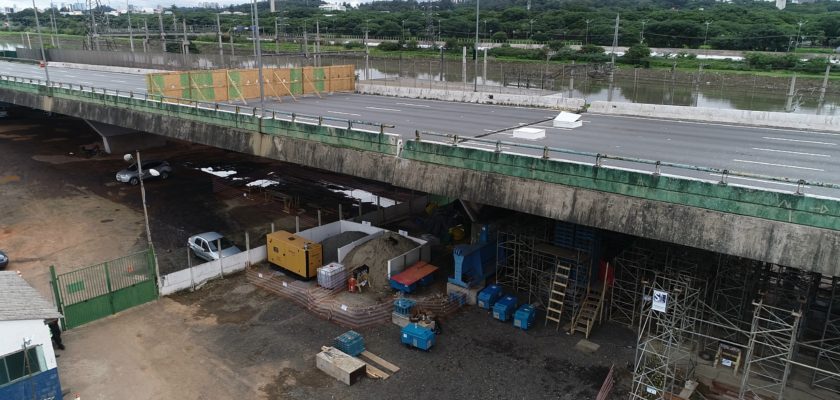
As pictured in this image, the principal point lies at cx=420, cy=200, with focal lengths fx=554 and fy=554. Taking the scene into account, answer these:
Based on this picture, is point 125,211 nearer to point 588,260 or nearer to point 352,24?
point 588,260

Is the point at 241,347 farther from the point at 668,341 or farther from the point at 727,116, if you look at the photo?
the point at 727,116

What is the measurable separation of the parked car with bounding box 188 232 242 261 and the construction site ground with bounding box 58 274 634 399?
406cm

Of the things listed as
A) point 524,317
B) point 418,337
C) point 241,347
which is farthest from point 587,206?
point 241,347

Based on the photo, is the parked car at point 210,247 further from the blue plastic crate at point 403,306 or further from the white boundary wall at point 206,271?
the blue plastic crate at point 403,306

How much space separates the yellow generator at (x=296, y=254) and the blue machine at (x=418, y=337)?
6.83m

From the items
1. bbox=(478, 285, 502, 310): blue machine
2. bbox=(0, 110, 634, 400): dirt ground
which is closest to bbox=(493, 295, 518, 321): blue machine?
bbox=(0, 110, 634, 400): dirt ground

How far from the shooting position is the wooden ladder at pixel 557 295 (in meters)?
21.1

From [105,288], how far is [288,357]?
8.80m

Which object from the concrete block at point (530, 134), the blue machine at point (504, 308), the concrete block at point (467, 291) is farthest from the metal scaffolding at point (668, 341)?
the concrete block at point (530, 134)

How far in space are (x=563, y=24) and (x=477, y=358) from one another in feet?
375

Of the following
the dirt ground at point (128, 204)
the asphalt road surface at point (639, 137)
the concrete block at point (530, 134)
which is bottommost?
the dirt ground at point (128, 204)

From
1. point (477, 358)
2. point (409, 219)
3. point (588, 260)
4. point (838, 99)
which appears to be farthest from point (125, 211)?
point (838, 99)

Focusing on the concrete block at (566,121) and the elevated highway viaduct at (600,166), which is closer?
the elevated highway viaduct at (600,166)

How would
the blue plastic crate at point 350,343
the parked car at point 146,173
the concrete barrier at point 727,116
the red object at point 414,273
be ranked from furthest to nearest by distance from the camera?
the parked car at point 146,173 → the concrete barrier at point 727,116 → the red object at point 414,273 → the blue plastic crate at point 350,343
